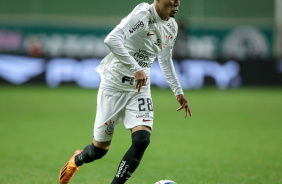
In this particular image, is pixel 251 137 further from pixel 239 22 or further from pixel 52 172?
pixel 239 22

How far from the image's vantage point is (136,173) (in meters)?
7.46

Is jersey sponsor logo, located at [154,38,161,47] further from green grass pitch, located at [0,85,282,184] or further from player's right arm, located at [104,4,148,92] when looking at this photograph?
green grass pitch, located at [0,85,282,184]

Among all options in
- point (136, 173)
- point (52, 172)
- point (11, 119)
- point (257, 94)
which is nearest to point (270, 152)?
point (136, 173)

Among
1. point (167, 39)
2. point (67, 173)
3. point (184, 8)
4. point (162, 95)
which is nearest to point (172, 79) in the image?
point (167, 39)

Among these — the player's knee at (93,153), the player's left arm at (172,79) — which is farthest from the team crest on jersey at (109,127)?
the player's left arm at (172,79)

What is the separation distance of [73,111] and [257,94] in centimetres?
919

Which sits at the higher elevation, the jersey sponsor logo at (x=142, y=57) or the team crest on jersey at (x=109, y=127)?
the jersey sponsor logo at (x=142, y=57)

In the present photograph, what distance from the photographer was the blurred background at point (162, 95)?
798cm

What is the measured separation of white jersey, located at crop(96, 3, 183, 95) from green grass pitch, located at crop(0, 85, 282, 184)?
1.67 meters

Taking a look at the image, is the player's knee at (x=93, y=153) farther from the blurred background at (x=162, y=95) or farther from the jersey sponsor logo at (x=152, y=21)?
the jersey sponsor logo at (x=152, y=21)

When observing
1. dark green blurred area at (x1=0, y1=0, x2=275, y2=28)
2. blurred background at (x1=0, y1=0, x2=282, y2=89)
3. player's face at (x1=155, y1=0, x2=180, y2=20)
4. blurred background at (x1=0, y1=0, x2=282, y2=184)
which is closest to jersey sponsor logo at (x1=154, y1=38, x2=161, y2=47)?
player's face at (x1=155, y1=0, x2=180, y2=20)

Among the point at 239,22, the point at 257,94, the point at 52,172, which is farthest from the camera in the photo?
the point at 239,22

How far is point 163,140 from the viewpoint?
35.1 ft

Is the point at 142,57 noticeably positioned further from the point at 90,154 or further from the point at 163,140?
the point at 163,140
